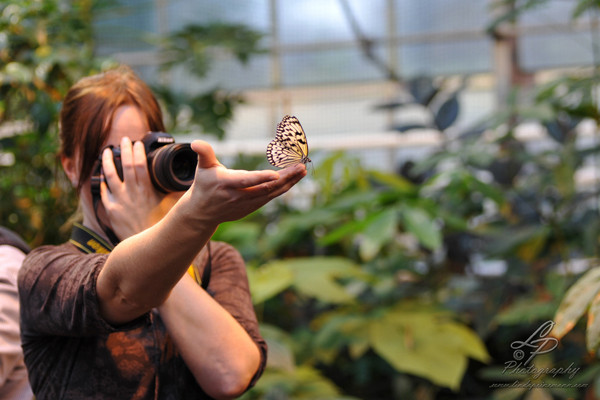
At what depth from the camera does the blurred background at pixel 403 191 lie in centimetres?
160

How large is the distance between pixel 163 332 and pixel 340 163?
1517mm

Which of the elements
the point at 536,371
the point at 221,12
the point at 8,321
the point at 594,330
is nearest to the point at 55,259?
the point at 8,321

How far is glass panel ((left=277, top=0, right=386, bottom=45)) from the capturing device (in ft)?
9.28

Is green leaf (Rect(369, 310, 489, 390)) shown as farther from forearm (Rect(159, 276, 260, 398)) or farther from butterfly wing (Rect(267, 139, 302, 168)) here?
butterfly wing (Rect(267, 139, 302, 168))

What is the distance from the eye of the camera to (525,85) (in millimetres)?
2607

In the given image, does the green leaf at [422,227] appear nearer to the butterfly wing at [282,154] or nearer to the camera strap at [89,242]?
the camera strap at [89,242]

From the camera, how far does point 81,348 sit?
0.71m

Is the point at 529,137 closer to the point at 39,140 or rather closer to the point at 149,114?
the point at 39,140

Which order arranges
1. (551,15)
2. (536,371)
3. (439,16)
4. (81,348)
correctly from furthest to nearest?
(439,16)
(551,15)
(536,371)
(81,348)

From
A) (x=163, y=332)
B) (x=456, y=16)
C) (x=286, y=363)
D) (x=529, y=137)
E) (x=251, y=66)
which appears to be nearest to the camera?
(x=163, y=332)

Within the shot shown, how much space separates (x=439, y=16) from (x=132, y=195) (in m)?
2.39

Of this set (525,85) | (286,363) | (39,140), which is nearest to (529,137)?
(525,85)

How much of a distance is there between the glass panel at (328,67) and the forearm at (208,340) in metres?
2.29

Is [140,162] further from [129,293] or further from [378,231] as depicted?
[378,231]
